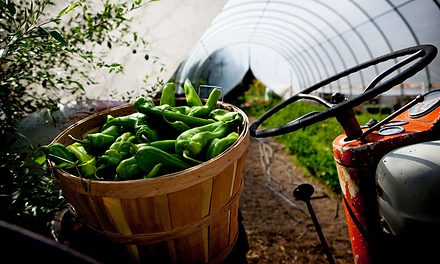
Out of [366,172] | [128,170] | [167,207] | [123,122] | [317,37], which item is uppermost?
[317,37]

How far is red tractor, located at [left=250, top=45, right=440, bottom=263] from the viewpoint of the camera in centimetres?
112

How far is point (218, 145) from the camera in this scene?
1.19 m

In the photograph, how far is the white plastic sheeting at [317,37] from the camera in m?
7.23

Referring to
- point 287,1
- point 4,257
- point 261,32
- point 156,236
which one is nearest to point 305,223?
point 156,236

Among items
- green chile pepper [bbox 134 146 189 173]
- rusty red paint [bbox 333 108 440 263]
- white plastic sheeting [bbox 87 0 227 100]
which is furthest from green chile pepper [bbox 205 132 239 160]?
white plastic sheeting [bbox 87 0 227 100]

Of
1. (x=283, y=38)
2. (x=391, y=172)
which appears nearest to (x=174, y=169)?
(x=391, y=172)

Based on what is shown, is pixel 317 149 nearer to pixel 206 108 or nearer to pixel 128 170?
pixel 206 108

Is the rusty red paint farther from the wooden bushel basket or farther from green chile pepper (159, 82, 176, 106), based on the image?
green chile pepper (159, 82, 176, 106)

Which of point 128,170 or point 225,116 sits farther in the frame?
point 225,116

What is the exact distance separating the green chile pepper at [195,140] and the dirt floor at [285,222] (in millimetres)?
1352

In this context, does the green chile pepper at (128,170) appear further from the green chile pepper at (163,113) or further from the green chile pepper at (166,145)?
the green chile pepper at (163,113)

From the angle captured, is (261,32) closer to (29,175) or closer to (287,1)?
(287,1)

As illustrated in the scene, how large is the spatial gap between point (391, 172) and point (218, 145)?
67cm

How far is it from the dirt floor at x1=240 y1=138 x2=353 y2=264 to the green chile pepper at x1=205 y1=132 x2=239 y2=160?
54.6 inches
